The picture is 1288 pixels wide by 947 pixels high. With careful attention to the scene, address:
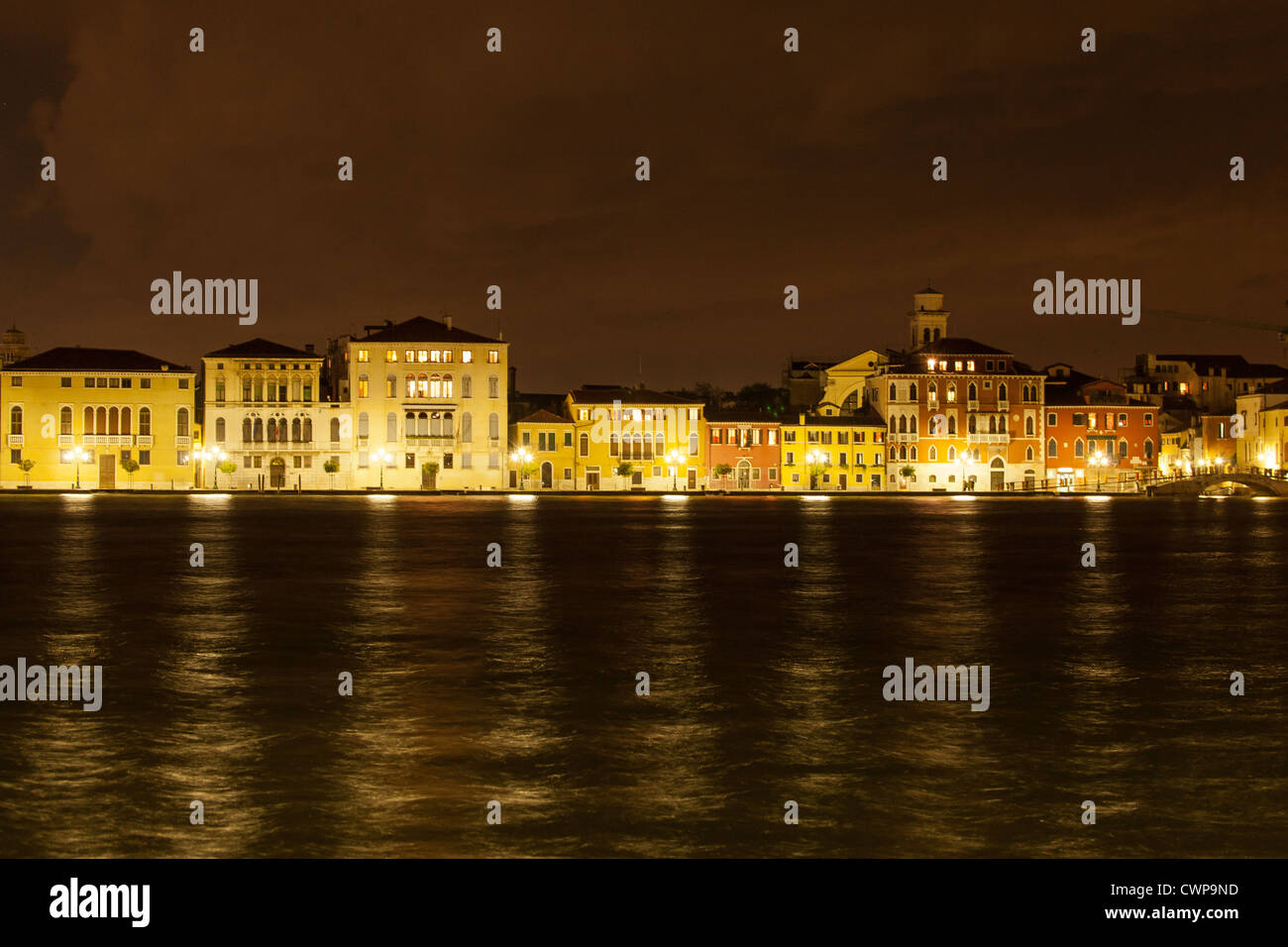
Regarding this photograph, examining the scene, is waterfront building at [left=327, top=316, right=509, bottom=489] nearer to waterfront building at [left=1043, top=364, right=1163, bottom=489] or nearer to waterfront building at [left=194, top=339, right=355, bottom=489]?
waterfront building at [left=194, top=339, right=355, bottom=489]

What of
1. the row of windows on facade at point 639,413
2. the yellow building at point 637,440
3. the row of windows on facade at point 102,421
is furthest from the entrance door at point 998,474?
the row of windows on facade at point 102,421

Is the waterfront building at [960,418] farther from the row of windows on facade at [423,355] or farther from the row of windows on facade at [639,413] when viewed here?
the row of windows on facade at [423,355]

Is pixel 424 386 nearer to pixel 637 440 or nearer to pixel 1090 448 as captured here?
pixel 637 440

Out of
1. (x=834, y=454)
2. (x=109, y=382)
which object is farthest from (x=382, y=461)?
(x=834, y=454)

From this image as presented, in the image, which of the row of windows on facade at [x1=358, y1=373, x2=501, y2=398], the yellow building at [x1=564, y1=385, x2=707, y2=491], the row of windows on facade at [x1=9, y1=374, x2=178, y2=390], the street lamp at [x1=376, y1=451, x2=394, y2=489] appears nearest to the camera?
the row of windows on facade at [x1=9, y1=374, x2=178, y2=390]

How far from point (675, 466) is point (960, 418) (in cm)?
2230

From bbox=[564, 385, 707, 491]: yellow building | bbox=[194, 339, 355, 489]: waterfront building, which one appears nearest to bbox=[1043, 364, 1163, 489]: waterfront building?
bbox=[564, 385, 707, 491]: yellow building

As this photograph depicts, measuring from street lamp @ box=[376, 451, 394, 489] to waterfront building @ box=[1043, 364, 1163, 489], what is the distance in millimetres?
49820

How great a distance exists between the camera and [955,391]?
3922 inches

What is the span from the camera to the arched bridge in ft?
279

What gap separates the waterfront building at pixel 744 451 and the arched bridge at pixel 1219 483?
86.2 ft
